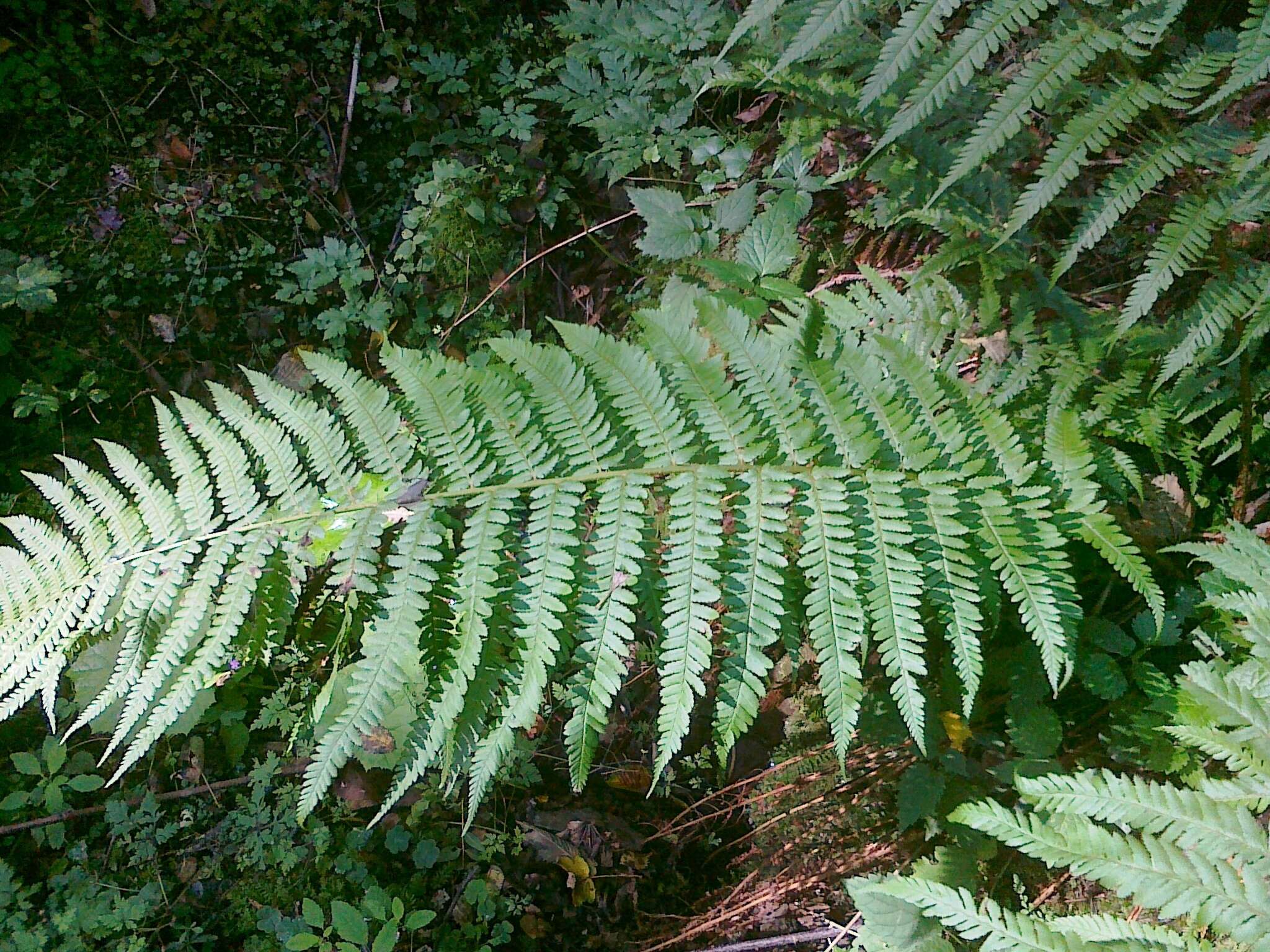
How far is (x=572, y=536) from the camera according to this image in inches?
66.3

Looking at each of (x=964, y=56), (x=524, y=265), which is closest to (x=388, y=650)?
(x=964, y=56)

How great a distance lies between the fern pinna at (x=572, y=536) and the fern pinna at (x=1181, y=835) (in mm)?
258

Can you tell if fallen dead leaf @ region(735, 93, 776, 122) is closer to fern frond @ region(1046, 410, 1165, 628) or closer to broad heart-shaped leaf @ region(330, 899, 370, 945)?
fern frond @ region(1046, 410, 1165, 628)

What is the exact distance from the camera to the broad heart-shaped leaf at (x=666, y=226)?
2865 mm

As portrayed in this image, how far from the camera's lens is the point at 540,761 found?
2.79 m

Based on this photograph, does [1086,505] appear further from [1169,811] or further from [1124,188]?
[1124,188]

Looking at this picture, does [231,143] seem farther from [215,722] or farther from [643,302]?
[215,722]

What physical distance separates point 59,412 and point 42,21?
5.55ft

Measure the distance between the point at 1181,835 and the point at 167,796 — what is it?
9.76 feet

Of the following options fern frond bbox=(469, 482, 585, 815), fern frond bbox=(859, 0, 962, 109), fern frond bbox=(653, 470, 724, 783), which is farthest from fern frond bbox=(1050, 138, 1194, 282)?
fern frond bbox=(469, 482, 585, 815)

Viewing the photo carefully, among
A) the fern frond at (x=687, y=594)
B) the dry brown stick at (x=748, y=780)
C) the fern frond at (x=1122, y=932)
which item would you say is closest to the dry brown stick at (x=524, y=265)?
the fern frond at (x=687, y=594)

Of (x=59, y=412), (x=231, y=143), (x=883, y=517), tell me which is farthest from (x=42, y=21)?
(x=883, y=517)

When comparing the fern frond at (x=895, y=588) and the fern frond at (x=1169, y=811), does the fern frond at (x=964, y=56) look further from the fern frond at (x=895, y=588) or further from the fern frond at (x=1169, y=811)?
the fern frond at (x=1169, y=811)

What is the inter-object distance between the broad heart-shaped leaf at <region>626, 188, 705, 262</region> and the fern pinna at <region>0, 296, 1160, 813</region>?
3.65ft
